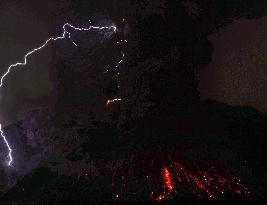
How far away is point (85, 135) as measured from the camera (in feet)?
17.5

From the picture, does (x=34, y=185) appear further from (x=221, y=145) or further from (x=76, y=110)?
(x=221, y=145)

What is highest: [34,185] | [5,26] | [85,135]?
[5,26]

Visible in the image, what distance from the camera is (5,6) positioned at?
5.57 meters

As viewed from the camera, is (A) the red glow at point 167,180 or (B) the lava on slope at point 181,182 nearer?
(B) the lava on slope at point 181,182

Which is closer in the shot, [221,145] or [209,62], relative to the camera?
[221,145]

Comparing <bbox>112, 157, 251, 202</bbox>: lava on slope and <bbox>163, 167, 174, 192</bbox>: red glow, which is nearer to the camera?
<bbox>112, 157, 251, 202</bbox>: lava on slope

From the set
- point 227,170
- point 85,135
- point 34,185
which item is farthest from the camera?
point 85,135

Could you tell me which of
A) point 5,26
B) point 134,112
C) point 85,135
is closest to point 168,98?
point 134,112

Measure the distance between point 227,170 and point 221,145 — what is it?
667 mm

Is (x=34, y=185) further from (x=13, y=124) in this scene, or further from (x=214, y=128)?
(x=214, y=128)

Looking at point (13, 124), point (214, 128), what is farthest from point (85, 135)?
point (214, 128)

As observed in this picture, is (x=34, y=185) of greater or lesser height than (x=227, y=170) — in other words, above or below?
above

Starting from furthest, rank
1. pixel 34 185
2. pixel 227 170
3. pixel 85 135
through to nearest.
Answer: pixel 85 135, pixel 34 185, pixel 227 170

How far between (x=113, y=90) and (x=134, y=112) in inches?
17.9
